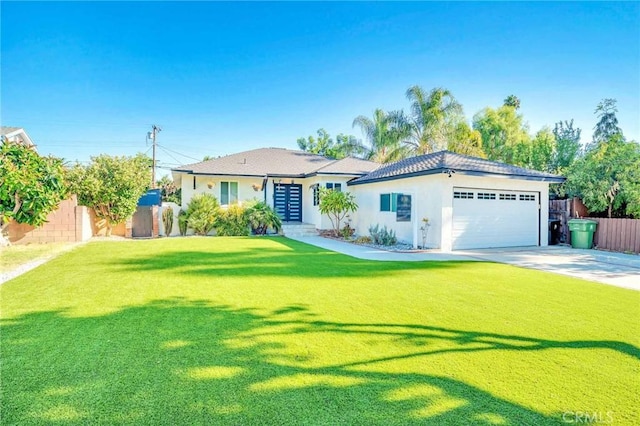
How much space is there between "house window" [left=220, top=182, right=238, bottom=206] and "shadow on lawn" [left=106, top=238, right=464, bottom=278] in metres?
7.92

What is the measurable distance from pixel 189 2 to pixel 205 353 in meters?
13.7

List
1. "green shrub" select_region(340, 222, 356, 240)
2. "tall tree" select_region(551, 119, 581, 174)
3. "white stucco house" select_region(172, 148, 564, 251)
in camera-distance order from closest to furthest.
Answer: "white stucco house" select_region(172, 148, 564, 251) → "green shrub" select_region(340, 222, 356, 240) → "tall tree" select_region(551, 119, 581, 174)

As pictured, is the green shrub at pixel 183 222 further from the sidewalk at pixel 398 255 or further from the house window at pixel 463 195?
the house window at pixel 463 195

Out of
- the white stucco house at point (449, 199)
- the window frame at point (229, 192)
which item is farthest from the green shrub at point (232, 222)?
the white stucco house at point (449, 199)

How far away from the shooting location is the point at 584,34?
41.0 ft

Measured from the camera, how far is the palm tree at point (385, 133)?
25281 mm

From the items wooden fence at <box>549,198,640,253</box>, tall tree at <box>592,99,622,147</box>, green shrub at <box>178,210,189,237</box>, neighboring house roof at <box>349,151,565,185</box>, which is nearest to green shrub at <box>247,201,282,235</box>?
green shrub at <box>178,210,189,237</box>

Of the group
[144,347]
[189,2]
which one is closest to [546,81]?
[189,2]

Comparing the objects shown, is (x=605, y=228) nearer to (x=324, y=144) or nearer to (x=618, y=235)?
(x=618, y=235)

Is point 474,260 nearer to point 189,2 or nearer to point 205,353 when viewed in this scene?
point 205,353

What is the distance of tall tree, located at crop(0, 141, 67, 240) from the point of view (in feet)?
35.6

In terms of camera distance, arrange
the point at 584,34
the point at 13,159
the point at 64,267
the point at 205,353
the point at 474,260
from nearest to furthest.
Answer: the point at 205,353
the point at 64,267
the point at 474,260
the point at 13,159
the point at 584,34

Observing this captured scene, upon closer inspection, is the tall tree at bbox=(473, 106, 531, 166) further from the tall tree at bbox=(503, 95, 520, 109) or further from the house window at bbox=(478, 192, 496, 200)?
the house window at bbox=(478, 192, 496, 200)

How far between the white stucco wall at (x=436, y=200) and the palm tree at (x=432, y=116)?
10929 millimetres
